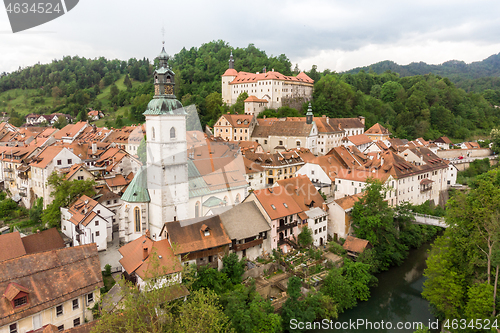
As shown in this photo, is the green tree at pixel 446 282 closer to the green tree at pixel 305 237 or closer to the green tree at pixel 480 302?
the green tree at pixel 480 302

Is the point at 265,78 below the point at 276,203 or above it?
above

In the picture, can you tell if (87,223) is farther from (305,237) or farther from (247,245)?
(305,237)

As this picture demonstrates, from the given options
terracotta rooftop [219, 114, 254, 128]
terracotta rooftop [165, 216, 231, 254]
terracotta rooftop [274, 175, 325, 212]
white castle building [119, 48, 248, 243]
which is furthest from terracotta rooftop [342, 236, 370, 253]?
terracotta rooftop [219, 114, 254, 128]

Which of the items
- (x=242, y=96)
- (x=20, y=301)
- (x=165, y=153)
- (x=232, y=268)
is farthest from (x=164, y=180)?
(x=242, y=96)

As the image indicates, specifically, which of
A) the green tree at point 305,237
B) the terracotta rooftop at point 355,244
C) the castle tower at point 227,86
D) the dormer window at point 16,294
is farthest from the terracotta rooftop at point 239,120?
the dormer window at point 16,294

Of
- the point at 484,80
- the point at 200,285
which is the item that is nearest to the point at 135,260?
the point at 200,285

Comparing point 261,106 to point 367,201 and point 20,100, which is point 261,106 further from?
point 20,100
